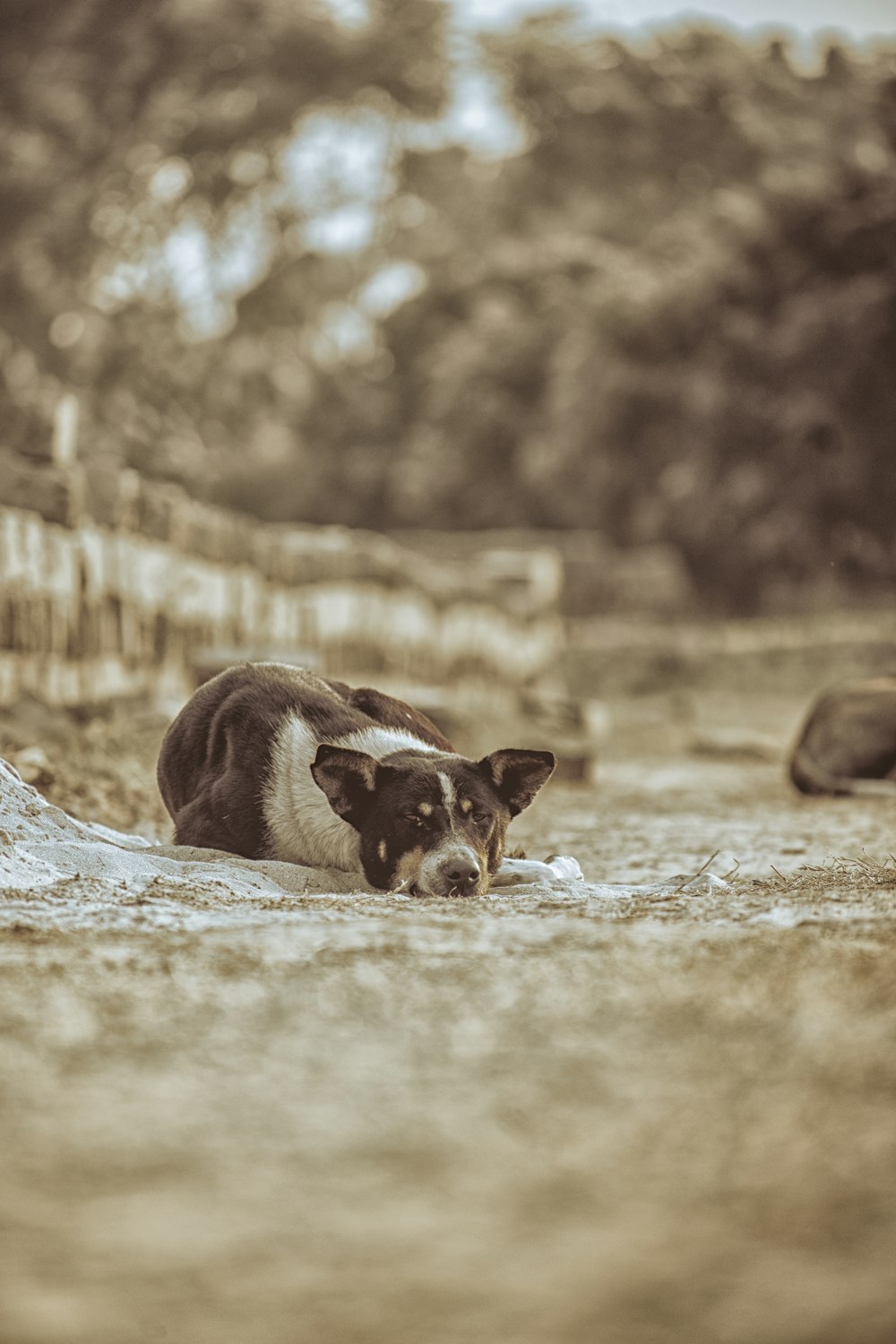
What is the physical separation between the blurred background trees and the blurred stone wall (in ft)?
18.2

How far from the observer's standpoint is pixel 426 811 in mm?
4332

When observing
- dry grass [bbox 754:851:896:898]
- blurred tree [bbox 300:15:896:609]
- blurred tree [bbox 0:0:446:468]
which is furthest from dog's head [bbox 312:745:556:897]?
blurred tree [bbox 300:15:896:609]

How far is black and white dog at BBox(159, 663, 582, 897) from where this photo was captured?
14.3 ft

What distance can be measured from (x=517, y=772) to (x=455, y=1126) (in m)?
2.44

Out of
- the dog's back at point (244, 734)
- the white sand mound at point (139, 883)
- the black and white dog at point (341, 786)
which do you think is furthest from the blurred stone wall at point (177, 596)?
the white sand mound at point (139, 883)

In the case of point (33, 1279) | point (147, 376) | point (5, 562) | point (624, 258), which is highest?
point (624, 258)

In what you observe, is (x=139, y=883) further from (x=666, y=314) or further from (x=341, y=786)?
(x=666, y=314)

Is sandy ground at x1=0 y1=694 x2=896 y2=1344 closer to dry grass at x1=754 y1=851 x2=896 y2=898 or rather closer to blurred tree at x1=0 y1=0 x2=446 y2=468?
dry grass at x1=754 y1=851 x2=896 y2=898

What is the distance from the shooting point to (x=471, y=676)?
13852 millimetres

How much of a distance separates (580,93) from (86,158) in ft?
31.7

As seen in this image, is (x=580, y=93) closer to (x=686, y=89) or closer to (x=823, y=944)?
(x=686, y=89)

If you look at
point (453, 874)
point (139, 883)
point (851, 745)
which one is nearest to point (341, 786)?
point (453, 874)

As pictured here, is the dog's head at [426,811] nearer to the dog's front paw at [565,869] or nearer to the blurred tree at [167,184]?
the dog's front paw at [565,869]

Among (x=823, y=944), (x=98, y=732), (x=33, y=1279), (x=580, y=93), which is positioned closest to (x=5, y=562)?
(x=98, y=732)
